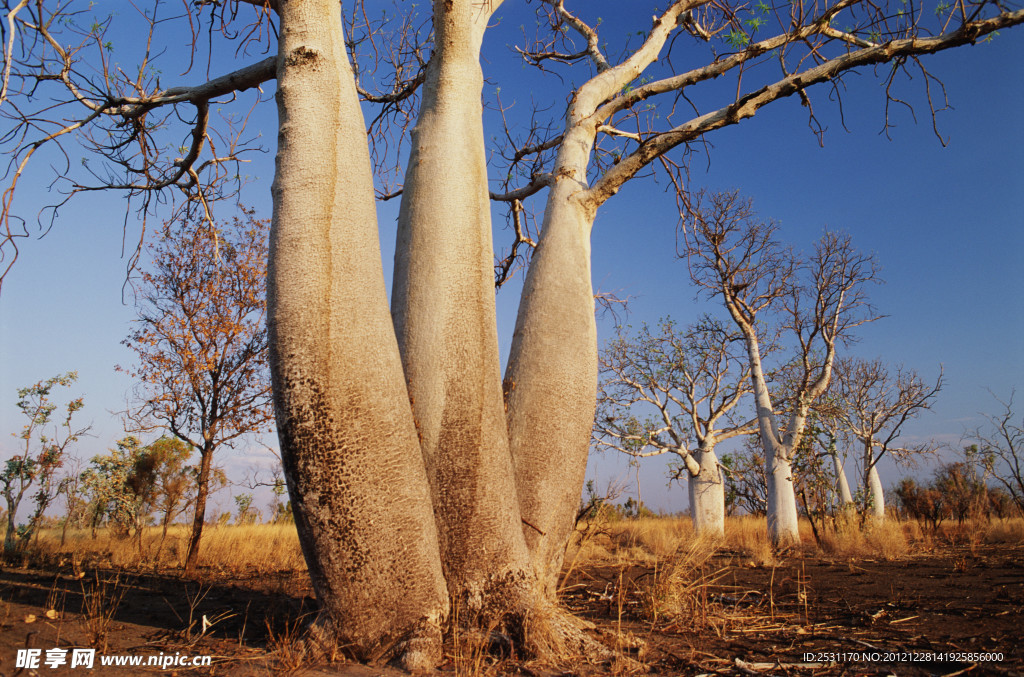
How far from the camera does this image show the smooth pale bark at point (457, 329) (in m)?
2.26

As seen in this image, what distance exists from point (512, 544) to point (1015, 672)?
185 cm

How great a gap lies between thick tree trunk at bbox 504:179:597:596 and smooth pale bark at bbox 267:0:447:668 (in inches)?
22.7

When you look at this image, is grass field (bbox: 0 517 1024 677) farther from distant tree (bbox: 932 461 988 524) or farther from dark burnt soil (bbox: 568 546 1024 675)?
distant tree (bbox: 932 461 988 524)

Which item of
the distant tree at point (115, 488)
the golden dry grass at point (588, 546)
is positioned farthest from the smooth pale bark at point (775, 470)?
the distant tree at point (115, 488)

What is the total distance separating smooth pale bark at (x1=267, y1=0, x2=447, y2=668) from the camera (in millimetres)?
2051

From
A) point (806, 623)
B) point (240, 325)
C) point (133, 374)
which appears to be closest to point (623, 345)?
point (240, 325)

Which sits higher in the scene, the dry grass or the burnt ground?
the burnt ground

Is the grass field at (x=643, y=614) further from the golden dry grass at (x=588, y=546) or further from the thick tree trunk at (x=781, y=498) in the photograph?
the thick tree trunk at (x=781, y=498)

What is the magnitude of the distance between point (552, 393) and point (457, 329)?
58 cm

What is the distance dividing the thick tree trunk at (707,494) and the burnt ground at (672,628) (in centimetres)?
716

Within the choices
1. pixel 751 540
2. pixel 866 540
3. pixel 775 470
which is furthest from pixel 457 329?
pixel 751 540

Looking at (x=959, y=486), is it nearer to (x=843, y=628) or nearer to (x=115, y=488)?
(x=843, y=628)

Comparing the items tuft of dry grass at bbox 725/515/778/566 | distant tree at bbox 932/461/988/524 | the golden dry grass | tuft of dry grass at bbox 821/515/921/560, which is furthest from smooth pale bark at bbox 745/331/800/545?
distant tree at bbox 932/461/988/524

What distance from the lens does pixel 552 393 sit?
8.77 ft
